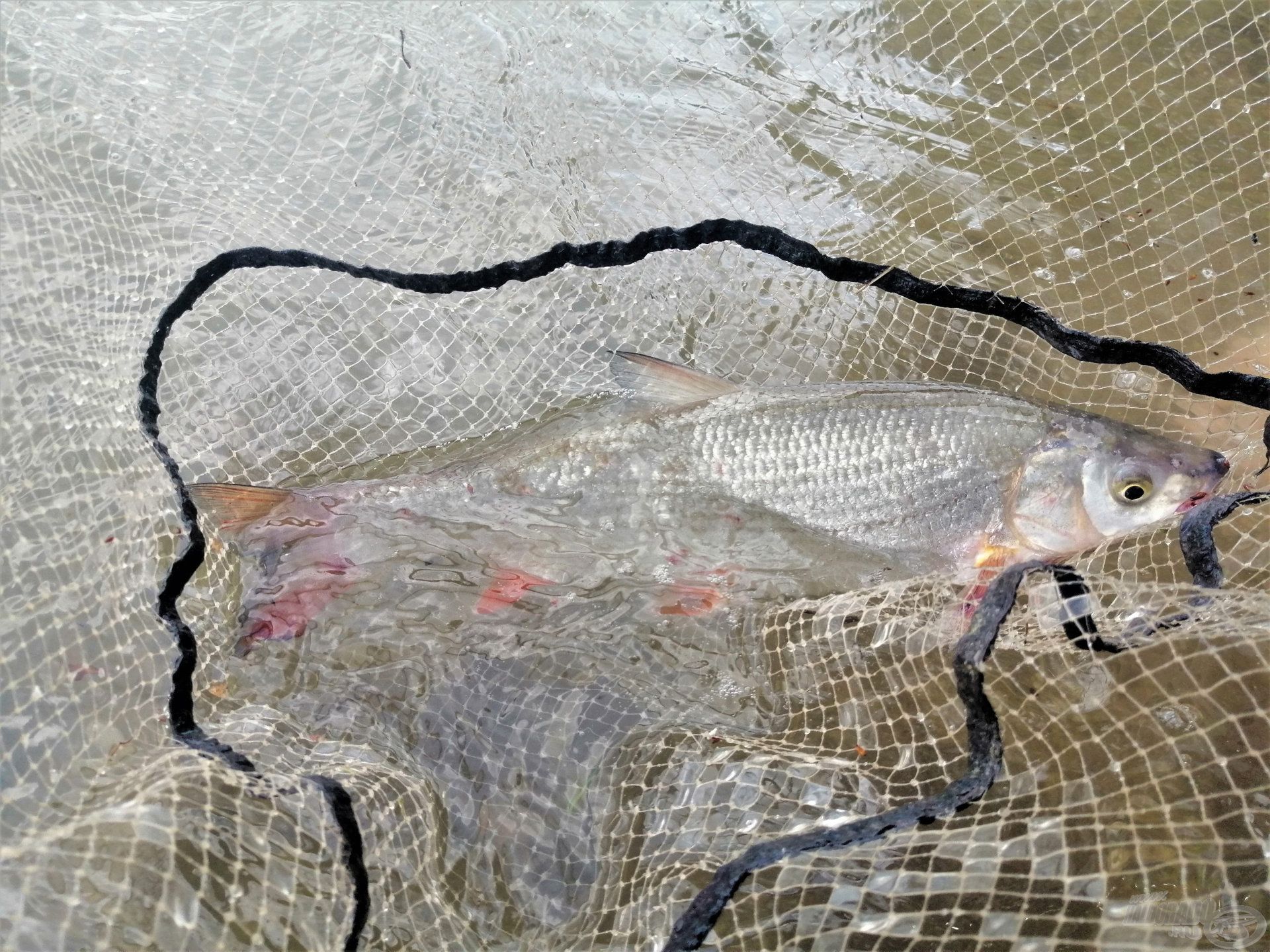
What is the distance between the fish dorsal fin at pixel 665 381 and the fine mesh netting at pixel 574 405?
402 mm

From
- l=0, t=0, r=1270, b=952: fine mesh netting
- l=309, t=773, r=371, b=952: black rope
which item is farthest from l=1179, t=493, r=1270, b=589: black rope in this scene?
l=309, t=773, r=371, b=952: black rope

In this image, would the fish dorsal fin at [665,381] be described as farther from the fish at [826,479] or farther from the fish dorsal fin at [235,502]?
the fish dorsal fin at [235,502]

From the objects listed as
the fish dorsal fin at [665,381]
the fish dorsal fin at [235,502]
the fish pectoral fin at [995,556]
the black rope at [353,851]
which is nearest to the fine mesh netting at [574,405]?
the black rope at [353,851]

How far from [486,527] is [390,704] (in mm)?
681

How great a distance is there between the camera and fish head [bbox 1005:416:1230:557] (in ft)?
9.73

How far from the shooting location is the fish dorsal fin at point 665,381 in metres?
3.20

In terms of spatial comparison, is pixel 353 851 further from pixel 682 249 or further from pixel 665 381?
pixel 682 249

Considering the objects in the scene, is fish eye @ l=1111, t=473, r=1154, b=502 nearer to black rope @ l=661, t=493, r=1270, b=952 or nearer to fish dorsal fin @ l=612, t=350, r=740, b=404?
black rope @ l=661, t=493, r=1270, b=952

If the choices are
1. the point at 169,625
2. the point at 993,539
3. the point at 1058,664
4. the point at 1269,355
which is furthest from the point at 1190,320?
the point at 169,625

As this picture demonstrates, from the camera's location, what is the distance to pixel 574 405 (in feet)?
11.7
